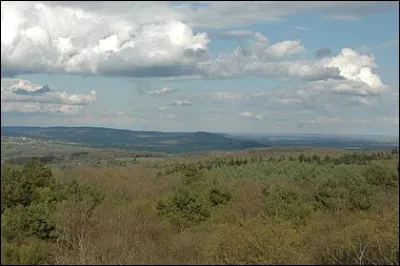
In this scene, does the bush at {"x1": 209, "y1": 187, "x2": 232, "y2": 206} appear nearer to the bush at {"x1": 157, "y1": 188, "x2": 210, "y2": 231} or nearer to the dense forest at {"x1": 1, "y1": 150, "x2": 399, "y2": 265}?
the dense forest at {"x1": 1, "y1": 150, "x2": 399, "y2": 265}

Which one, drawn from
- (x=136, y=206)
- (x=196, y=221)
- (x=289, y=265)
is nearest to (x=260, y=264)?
(x=289, y=265)

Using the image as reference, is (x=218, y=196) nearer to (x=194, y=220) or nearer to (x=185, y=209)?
(x=185, y=209)

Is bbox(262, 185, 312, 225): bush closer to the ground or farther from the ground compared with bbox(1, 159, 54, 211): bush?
closer to the ground

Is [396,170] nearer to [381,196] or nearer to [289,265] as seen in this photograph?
[381,196]

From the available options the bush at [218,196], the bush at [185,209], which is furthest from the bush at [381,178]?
the bush at [185,209]

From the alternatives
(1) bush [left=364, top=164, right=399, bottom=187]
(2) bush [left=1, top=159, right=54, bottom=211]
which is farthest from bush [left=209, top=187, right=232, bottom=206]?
(1) bush [left=364, top=164, right=399, bottom=187]

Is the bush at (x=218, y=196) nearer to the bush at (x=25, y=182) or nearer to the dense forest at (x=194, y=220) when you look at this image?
the dense forest at (x=194, y=220)

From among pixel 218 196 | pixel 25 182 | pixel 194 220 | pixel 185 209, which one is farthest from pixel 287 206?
pixel 25 182

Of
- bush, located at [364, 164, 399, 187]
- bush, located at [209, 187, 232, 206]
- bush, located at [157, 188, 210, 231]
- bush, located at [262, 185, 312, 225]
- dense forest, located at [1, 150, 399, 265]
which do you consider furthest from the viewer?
bush, located at [364, 164, 399, 187]
